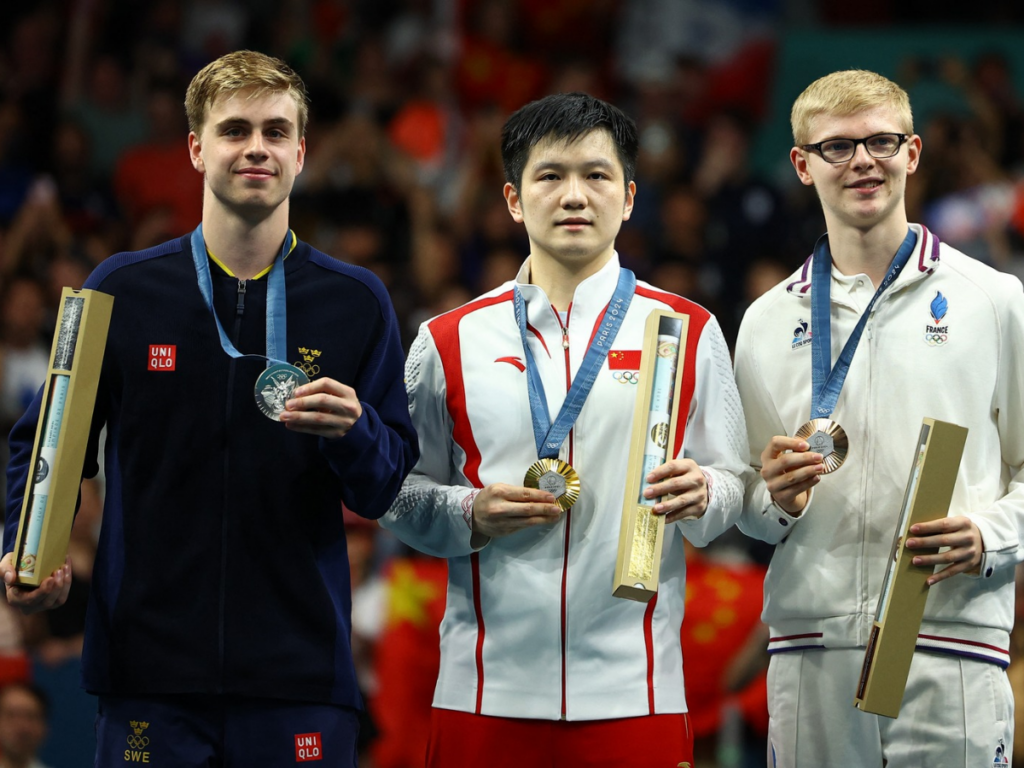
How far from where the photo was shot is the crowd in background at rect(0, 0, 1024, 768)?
6.48 m

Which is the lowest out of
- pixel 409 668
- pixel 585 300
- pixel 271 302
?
pixel 409 668

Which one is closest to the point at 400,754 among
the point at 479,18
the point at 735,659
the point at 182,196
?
the point at 735,659

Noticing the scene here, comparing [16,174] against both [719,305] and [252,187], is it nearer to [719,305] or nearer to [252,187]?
[719,305]

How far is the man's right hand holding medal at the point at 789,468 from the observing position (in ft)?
11.7

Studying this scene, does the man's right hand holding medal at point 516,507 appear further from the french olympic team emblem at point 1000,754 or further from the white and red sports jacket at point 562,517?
the french olympic team emblem at point 1000,754

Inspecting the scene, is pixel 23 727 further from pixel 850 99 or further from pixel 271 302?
pixel 850 99

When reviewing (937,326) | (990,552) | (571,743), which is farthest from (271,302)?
(990,552)

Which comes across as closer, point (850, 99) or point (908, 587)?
point (908, 587)

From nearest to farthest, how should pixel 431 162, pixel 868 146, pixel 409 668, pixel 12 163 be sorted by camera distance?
pixel 868 146 → pixel 409 668 → pixel 12 163 → pixel 431 162

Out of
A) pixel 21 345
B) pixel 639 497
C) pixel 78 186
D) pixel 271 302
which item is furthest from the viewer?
pixel 78 186

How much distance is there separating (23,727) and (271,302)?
127 inches

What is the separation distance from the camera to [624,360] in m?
3.68

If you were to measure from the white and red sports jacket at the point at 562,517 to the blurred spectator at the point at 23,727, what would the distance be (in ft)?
9.23

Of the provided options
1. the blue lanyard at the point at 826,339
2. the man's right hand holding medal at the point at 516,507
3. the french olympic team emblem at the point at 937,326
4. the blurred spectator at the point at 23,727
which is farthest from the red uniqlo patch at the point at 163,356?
the blurred spectator at the point at 23,727
